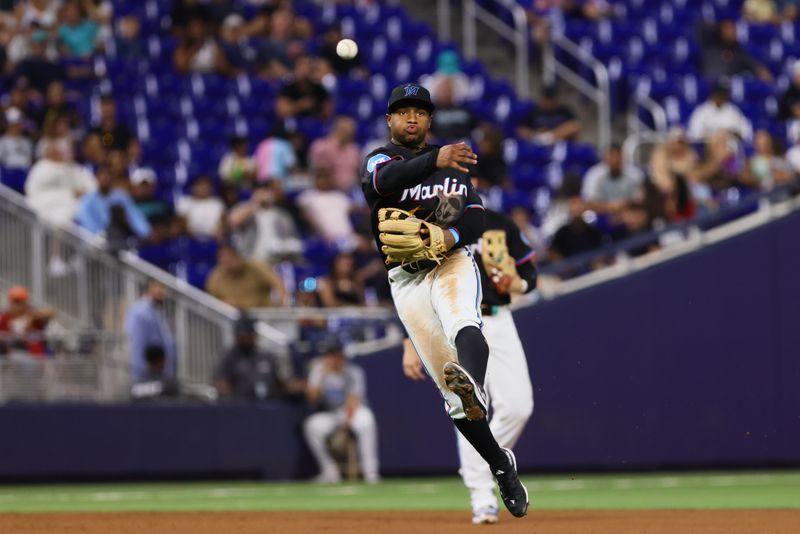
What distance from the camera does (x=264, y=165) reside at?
16.5 meters

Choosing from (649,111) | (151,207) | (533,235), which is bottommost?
(533,235)

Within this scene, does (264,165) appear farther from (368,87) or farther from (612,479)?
(612,479)

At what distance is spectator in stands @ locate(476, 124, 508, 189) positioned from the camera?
1658 cm

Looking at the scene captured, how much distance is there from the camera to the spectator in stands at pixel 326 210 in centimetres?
1602

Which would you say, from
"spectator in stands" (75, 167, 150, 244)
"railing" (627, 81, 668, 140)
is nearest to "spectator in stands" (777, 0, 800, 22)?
"railing" (627, 81, 668, 140)

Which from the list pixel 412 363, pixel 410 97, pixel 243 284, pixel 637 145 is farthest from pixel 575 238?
pixel 410 97

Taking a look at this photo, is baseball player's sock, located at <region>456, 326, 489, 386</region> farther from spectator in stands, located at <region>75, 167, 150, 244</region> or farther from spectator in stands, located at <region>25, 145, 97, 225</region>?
spectator in stands, located at <region>25, 145, 97, 225</region>

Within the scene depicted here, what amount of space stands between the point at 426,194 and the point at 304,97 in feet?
33.0

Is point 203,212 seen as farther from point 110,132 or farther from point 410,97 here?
point 410,97

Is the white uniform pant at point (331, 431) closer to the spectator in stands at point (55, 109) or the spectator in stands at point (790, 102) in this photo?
the spectator in stands at point (55, 109)

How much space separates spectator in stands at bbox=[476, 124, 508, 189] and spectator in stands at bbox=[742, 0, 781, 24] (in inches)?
235

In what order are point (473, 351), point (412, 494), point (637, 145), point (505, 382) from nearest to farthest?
1. point (473, 351)
2. point (505, 382)
3. point (412, 494)
4. point (637, 145)

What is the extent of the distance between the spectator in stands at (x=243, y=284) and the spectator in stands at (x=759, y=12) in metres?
9.57

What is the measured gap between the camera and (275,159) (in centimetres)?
1656
